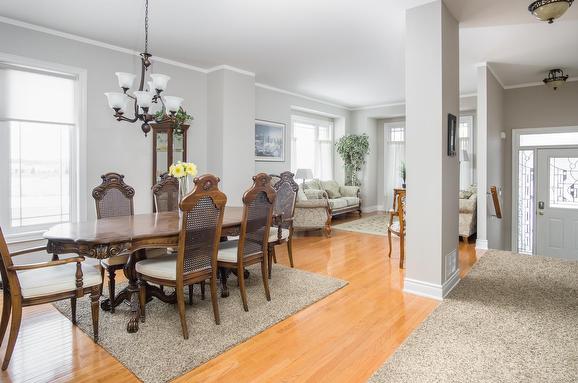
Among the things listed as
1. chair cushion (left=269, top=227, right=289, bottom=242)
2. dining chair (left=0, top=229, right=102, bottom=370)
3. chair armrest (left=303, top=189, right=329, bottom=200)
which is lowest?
dining chair (left=0, top=229, right=102, bottom=370)

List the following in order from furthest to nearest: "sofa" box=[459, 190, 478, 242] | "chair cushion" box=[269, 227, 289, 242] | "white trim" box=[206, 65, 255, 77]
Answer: "sofa" box=[459, 190, 478, 242] < "white trim" box=[206, 65, 255, 77] < "chair cushion" box=[269, 227, 289, 242]

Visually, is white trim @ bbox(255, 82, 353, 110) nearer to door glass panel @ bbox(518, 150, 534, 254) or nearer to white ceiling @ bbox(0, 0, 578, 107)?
white ceiling @ bbox(0, 0, 578, 107)

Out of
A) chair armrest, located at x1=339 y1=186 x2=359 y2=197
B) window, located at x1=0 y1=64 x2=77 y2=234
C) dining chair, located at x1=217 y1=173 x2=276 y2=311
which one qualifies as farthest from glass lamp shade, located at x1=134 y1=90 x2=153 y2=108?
chair armrest, located at x1=339 y1=186 x2=359 y2=197

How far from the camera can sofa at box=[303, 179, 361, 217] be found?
7.43m

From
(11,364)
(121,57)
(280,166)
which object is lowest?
(11,364)

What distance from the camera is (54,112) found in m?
4.03

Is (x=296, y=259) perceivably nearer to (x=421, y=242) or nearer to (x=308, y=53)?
(x=421, y=242)

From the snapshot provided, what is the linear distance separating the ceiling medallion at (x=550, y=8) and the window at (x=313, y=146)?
18.3 ft

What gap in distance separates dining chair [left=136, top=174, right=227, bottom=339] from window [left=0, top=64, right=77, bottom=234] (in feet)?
7.25

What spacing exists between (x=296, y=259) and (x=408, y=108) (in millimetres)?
2367

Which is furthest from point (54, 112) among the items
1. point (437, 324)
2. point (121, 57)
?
point (437, 324)

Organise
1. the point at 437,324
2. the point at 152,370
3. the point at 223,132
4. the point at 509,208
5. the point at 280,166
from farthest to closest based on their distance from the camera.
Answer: the point at 280,166, the point at 509,208, the point at 223,132, the point at 437,324, the point at 152,370

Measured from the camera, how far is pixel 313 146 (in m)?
8.74

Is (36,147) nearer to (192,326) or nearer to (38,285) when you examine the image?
(38,285)
